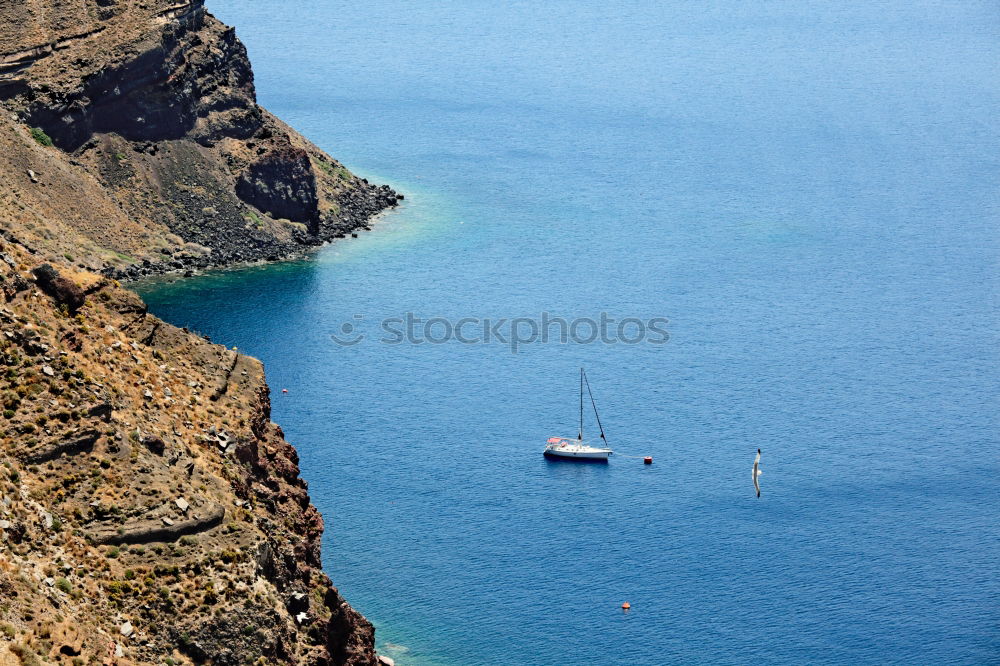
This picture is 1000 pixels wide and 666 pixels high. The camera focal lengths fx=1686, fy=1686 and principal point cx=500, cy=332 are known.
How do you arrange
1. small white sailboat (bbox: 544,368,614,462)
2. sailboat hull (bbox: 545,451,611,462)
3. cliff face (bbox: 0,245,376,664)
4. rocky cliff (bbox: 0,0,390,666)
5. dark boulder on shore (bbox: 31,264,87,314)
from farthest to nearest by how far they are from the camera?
1. small white sailboat (bbox: 544,368,614,462)
2. sailboat hull (bbox: 545,451,611,462)
3. dark boulder on shore (bbox: 31,264,87,314)
4. cliff face (bbox: 0,245,376,664)
5. rocky cliff (bbox: 0,0,390,666)

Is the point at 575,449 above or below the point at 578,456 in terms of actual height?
above

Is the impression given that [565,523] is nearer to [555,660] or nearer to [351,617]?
[555,660]

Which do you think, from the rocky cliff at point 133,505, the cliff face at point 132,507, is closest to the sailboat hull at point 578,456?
the rocky cliff at point 133,505

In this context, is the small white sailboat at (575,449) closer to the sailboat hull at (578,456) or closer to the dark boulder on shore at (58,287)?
the sailboat hull at (578,456)

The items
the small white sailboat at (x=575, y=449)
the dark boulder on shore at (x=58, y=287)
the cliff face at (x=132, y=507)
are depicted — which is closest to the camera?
the cliff face at (x=132, y=507)

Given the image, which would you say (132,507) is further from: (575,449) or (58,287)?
(575,449)

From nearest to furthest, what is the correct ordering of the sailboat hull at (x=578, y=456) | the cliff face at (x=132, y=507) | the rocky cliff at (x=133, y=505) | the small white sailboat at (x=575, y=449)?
the rocky cliff at (x=133, y=505) → the cliff face at (x=132, y=507) → the sailboat hull at (x=578, y=456) → the small white sailboat at (x=575, y=449)

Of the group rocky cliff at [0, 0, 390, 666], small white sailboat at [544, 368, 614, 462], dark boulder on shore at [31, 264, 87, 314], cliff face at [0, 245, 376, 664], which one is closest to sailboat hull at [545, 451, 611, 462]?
small white sailboat at [544, 368, 614, 462]

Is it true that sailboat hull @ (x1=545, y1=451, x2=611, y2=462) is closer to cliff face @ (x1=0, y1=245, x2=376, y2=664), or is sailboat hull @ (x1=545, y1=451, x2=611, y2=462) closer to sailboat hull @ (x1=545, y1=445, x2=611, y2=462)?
sailboat hull @ (x1=545, y1=445, x2=611, y2=462)

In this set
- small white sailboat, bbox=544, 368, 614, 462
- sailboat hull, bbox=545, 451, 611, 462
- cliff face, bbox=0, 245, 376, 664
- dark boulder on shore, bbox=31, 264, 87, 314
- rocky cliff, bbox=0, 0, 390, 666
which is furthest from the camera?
small white sailboat, bbox=544, 368, 614, 462

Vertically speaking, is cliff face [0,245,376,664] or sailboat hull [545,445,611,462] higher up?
sailboat hull [545,445,611,462]

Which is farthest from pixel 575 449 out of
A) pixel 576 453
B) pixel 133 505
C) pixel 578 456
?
pixel 133 505

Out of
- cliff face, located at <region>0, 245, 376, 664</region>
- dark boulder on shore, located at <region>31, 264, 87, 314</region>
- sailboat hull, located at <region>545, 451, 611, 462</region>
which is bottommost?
cliff face, located at <region>0, 245, 376, 664</region>
